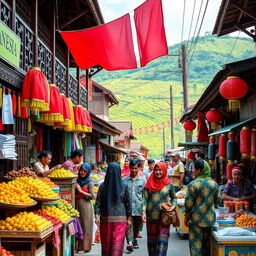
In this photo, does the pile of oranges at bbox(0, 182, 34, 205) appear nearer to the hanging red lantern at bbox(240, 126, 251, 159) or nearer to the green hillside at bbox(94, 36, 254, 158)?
the hanging red lantern at bbox(240, 126, 251, 159)

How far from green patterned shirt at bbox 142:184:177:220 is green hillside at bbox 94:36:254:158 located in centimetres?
5844

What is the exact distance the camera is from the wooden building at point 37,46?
8398 mm

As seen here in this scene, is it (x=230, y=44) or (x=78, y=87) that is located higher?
(x=230, y=44)

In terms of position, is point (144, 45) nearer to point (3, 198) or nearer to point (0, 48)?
point (0, 48)

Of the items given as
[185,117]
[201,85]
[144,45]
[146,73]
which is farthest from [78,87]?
[146,73]

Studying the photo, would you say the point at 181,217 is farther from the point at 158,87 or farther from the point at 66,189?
the point at 158,87

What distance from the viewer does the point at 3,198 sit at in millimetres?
5703

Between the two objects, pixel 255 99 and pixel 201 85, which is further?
pixel 201 85

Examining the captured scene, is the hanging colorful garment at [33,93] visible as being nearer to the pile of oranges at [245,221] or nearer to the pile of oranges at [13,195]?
the pile of oranges at [13,195]

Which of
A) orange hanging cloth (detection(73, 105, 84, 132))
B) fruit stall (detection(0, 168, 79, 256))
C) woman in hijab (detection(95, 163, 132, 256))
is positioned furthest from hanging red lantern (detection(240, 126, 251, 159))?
orange hanging cloth (detection(73, 105, 84, 132))

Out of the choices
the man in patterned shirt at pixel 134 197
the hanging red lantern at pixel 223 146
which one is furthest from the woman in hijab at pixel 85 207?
the hanging red lantern at pixel 223 146

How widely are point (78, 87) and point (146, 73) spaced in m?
151

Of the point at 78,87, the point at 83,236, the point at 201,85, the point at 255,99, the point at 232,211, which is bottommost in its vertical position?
the point at 83,236

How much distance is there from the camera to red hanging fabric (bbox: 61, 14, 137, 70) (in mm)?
10648
